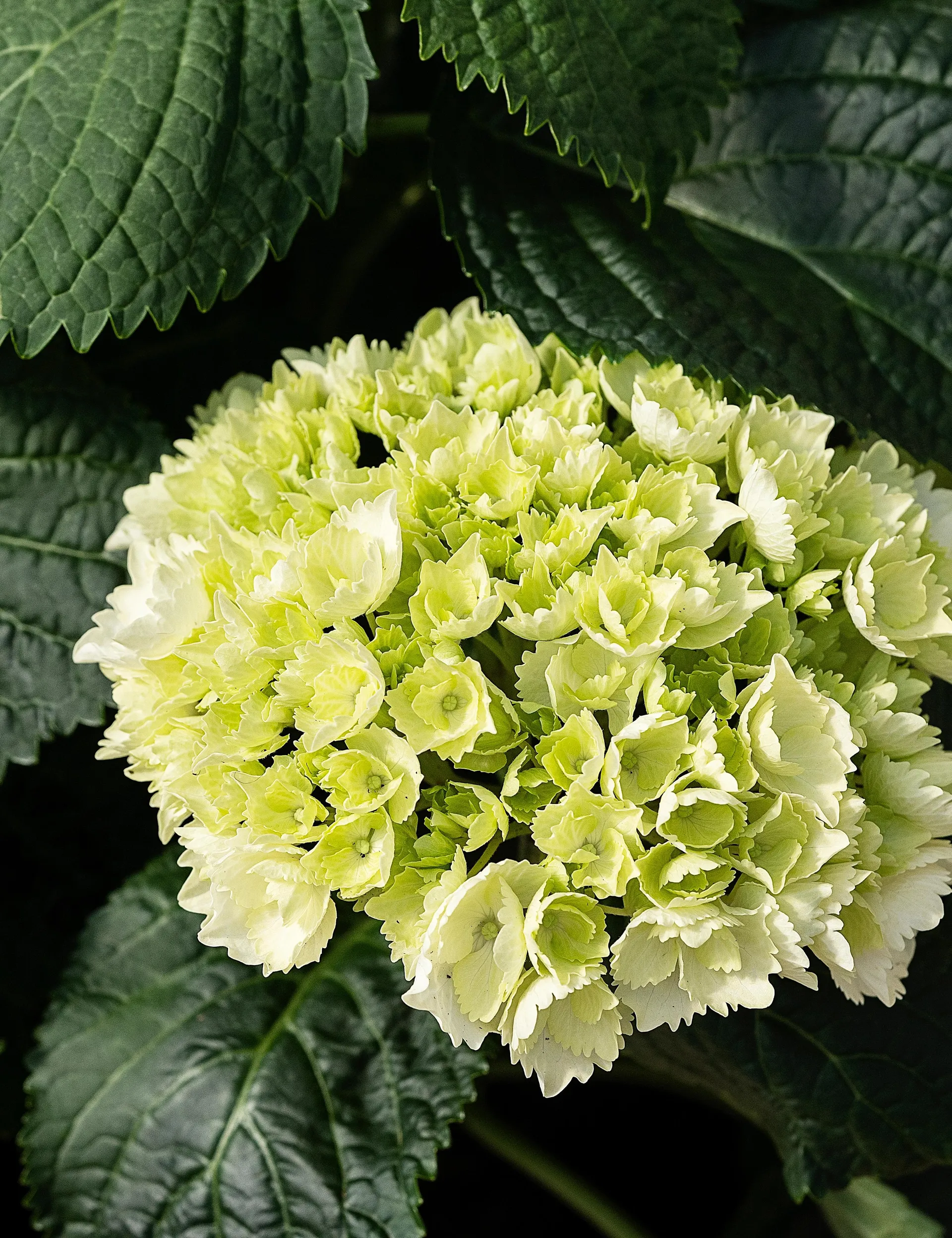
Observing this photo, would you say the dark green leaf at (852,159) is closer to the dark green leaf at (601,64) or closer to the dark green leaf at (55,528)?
the dark green leaf at (601,64)

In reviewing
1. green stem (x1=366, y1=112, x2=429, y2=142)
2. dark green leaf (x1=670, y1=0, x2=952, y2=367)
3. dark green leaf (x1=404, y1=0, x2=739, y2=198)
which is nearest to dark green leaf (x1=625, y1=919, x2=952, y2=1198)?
dark green leaf (x1=670, y1=0, x2=952, y2=367)

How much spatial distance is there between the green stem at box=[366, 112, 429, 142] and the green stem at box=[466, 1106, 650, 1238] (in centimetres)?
85

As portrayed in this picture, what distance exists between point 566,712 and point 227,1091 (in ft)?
1.69

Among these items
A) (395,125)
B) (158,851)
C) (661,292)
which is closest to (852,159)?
(661,292)

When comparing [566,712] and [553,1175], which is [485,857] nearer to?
[566,712]

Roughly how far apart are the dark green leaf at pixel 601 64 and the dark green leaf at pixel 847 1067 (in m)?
0.58

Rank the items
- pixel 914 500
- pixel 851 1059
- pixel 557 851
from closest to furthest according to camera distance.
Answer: pixel 557 851 → pixel 914 500 → pixel 851 1059

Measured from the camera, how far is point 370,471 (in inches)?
24.4

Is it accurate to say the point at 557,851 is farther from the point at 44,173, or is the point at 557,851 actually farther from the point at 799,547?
the point at 44,173

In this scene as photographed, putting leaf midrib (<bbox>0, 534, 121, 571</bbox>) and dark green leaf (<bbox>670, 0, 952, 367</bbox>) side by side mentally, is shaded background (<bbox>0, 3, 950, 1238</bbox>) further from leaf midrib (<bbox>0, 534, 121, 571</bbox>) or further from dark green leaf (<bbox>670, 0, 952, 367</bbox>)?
dark green leaf (<bbox>670, 0, 952, 367</bbox>)

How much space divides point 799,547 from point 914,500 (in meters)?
0.09

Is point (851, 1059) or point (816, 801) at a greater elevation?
point (816, 801)

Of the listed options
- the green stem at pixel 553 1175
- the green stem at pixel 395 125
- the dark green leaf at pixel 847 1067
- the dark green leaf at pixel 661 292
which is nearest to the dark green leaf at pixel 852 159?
the dark green leaf at pixel 661 292

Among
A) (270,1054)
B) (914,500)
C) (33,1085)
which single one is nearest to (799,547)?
(914,500)
